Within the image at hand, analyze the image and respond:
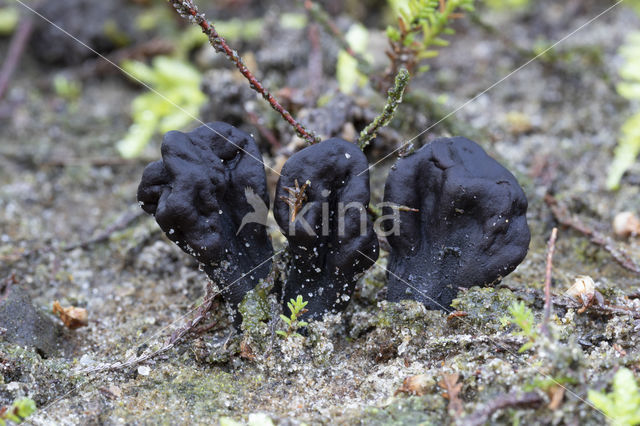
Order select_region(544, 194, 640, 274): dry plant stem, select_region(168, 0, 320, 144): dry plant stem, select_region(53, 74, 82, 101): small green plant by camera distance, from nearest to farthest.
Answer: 1. select_region(168, 0, 320, 144): dry plant stem
2. select_region(544, 194, 640, 274): dry plant stem
3. select_region(53, 74, 82, 101): small green plant

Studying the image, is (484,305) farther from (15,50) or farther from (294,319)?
(15,50)

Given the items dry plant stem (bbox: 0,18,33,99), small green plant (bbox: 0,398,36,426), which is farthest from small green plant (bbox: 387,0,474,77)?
dry plant stem (bbox: 0,18,33,99)

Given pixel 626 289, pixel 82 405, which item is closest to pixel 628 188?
pixel 626 289

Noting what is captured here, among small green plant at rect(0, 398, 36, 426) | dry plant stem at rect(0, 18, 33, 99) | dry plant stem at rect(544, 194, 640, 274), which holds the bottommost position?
dry plant stem at rect(544, 194, 640, 274)

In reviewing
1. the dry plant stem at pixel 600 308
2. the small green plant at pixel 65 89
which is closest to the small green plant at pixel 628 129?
the dry plant stem at pixel 600 308

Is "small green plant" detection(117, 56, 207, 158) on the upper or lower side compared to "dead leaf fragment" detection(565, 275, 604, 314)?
upper

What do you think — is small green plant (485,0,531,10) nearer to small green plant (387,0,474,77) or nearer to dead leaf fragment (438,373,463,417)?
small green plant (387,0,474,77)

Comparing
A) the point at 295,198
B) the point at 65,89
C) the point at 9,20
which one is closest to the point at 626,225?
the point at 295,198

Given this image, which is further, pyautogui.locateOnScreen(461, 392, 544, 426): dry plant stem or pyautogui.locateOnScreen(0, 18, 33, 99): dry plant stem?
pyautogui.locateOnScreen(0, 18, 33, 99): dry plant stem
